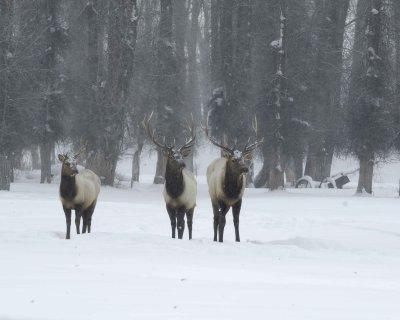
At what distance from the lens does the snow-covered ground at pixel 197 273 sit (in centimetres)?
603

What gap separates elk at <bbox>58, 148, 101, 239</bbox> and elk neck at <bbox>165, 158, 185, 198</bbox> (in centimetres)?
163

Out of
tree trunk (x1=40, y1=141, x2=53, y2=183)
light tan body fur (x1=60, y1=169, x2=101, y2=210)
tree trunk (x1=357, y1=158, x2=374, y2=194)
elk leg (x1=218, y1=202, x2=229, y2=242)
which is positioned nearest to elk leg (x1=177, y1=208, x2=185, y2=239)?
elk leg (x1=218, y1=202, x2=229, y2=242)

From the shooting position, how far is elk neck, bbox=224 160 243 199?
12.4 m

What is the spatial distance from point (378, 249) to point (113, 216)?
24.5 feet

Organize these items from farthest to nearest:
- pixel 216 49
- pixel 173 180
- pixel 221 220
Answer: pixel 216 49 → pixel 173 180 → pixel 221 220

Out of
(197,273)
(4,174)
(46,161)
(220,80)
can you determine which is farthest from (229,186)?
(46,161)

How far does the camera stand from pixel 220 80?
30.5 metres

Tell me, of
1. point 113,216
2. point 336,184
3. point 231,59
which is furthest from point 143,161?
point 113,216

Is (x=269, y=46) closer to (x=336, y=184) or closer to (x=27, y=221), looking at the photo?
(x=336, y=184)

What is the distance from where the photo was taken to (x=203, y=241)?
39.5 ft

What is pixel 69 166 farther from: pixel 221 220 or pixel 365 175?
pixel 365 175

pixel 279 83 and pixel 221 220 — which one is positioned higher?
pixel 279 83

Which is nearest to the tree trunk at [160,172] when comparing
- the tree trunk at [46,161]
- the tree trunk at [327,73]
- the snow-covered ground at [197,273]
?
the tree trunk at [46,161]

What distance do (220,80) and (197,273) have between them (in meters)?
22.8
